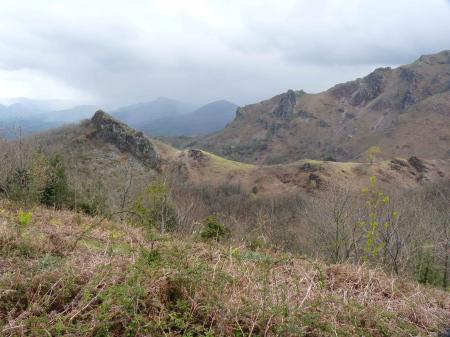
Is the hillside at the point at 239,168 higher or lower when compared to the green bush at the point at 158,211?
lower

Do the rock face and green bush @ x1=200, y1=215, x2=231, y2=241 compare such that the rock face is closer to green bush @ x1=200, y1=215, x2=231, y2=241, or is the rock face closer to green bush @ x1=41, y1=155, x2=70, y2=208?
green bush @ x1=41, y1=155, x2=70, y2=208

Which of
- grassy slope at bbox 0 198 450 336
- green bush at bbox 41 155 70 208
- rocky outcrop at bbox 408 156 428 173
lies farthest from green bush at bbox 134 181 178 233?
rocky outcrop at bbox 408 156 428 173

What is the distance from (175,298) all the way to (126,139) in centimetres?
9501

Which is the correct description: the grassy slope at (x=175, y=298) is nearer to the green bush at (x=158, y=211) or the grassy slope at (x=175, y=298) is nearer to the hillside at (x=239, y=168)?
the green bush at (x=158, y=211)

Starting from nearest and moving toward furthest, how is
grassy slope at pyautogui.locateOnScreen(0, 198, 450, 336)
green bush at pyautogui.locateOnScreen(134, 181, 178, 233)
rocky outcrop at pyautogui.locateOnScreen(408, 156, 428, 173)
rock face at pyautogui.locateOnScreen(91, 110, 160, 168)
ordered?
grassy slope at pyautogui.locateOnScreen(0, 198, 450, 336)
green bush at pyautogui.locateOnScreen(134, 181, 178, 233)
rock face at pyautogui.locateOnScreen(91, 110, 160, 168)
rocky outcrop at pyautogui.locateOnScreen(408, 156, 428, 173)

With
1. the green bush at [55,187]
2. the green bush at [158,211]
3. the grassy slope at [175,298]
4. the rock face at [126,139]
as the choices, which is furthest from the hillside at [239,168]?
the grassy slope at [175,298]

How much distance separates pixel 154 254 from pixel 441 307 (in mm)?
3525

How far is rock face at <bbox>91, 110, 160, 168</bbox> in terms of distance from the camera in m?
94.9

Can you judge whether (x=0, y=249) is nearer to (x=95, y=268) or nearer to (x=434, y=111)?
(x=95, y=268)

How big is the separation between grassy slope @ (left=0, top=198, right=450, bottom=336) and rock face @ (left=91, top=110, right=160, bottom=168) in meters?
91.2

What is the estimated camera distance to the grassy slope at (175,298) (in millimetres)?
3131

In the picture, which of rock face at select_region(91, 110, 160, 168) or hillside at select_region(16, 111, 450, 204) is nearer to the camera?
hillside at select_region(16, 111, 450, 204)

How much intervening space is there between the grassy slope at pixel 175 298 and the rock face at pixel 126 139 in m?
91.2

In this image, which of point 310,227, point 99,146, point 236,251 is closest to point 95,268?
point 236,251
